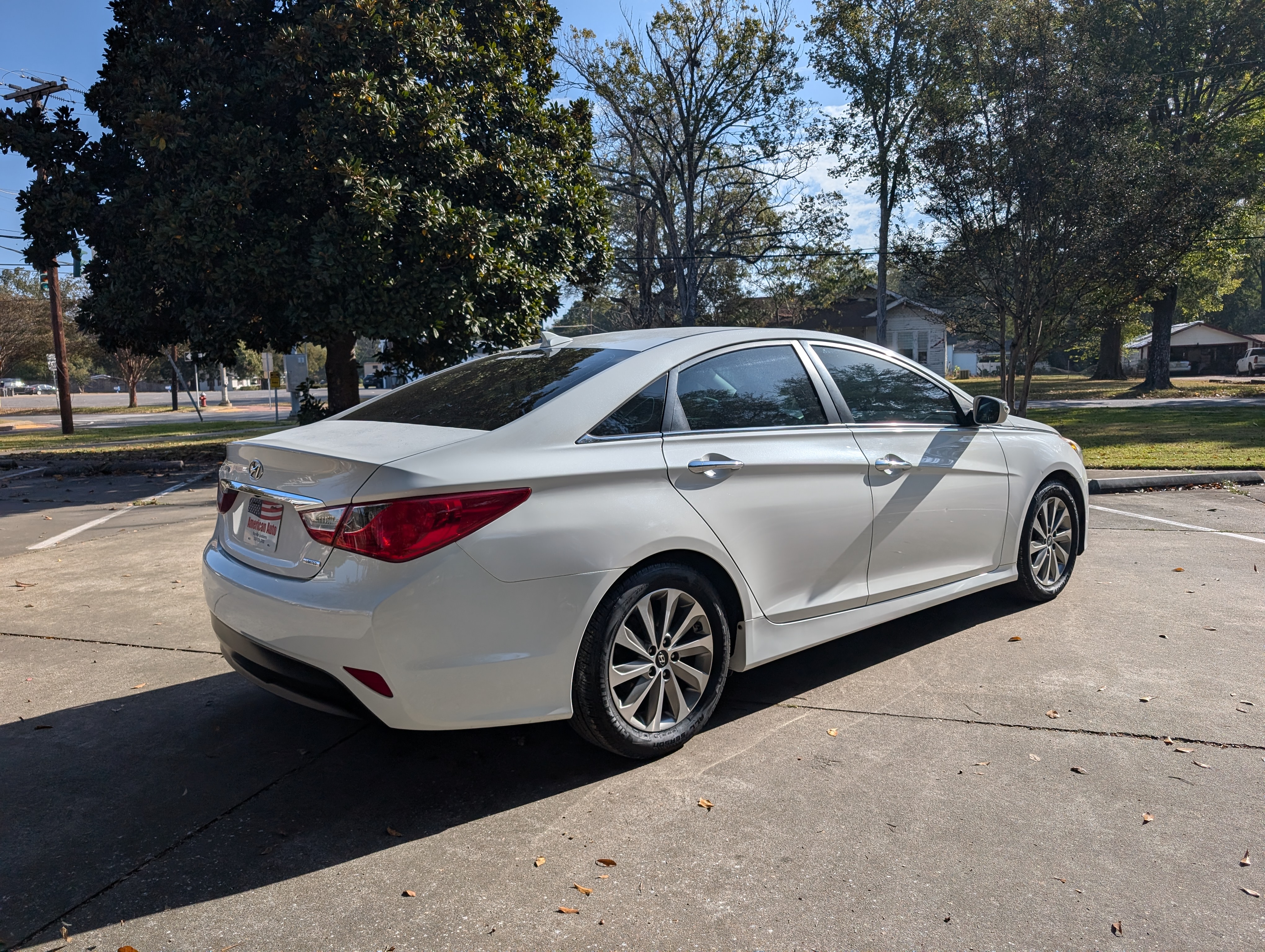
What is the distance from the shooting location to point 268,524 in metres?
3.46

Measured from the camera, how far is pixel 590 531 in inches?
128

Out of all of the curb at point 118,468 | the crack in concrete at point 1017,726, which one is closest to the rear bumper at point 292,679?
the crack in concrete at point 1017,726

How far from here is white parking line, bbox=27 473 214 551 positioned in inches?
325

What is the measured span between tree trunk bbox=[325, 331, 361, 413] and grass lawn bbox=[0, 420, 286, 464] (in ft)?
6.44

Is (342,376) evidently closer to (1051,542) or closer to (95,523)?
(95,523)

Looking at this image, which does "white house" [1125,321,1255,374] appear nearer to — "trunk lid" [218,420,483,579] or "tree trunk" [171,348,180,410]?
"tree trunk" [171,348,180,410]

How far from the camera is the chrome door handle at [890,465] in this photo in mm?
4398

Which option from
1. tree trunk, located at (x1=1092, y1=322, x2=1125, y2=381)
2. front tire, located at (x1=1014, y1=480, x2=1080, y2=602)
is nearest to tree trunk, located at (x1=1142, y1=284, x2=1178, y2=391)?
tree trunk, located at (x1=1092, y1=322, x2=1125, y2=381)

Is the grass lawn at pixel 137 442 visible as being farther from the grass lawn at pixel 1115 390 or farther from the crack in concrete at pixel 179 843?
the grass lawn at pixel 1115 390

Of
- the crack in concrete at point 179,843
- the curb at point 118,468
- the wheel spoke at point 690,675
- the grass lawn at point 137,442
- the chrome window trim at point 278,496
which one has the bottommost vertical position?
the crack in concrete at point 179,843

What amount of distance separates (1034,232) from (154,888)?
20150mm

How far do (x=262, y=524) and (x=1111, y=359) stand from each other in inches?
2130

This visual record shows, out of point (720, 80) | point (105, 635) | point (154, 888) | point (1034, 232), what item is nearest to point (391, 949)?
point (154, 888)

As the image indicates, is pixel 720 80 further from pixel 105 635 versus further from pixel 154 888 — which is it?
pixel 154 888
